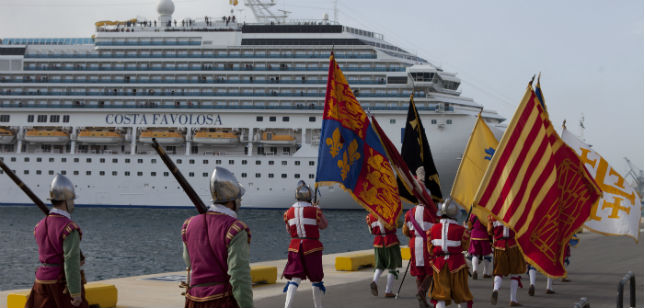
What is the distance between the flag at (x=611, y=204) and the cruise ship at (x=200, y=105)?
1523 inches

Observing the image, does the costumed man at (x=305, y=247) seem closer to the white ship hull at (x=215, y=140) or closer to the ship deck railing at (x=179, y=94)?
the white ship hull at (x=215, y=140)

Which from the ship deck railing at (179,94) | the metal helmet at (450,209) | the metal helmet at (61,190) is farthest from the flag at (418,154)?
the ship deck railing at (179,94)

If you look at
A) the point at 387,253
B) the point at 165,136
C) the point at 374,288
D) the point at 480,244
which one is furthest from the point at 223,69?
the point at 374,288

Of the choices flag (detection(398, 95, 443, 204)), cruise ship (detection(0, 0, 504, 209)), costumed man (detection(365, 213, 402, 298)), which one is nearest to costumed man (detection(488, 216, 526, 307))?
flag (detection(398, 95, 443, 204))

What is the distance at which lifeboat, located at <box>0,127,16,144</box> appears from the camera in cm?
5439

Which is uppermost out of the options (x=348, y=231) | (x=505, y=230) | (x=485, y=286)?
(x=505, y=230)

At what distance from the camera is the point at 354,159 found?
10.5 metres

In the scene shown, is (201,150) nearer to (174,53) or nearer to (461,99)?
(174,53)

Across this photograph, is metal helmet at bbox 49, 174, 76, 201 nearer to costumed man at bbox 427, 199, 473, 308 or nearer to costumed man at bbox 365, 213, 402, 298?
costumed man at bbox 427, 199, 473, 308

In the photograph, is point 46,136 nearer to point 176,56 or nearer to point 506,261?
point 176,56

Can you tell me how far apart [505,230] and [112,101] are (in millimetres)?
46896

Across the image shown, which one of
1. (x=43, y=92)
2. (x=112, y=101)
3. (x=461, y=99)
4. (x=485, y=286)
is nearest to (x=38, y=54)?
(x=43, y=92)

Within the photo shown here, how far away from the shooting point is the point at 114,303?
989 cm

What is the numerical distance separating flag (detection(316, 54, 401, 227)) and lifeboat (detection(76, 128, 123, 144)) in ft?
146
